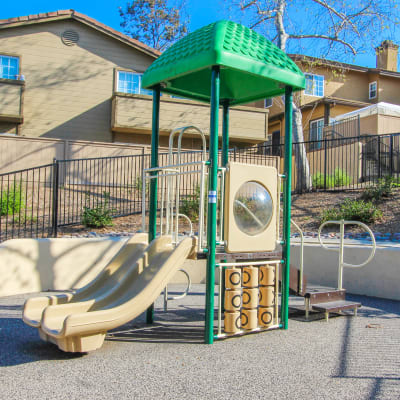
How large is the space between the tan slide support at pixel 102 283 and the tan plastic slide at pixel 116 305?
0.09m

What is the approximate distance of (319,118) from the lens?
2330cm

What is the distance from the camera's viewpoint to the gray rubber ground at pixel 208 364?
10.9ft

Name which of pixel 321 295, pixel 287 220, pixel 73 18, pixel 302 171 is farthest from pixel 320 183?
pixel 73 18

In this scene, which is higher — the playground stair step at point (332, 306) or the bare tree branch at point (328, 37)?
the bare tree branch at point (328, 37)

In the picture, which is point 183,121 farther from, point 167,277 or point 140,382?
point 140,382

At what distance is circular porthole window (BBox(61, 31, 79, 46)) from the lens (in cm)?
1741

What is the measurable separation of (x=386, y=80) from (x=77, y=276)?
78.1ft

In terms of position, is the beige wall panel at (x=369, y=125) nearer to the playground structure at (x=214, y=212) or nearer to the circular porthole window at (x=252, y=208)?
the playground structure at (x=214, y=212)

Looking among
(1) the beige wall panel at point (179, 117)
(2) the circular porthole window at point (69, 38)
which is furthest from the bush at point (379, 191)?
(2) the circular porthole window at point (69, 38)

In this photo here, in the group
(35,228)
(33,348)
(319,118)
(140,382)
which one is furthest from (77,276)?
(319,118)

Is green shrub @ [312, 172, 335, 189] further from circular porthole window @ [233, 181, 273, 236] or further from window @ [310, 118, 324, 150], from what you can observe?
circular porthole window @ [233, 181, 273, 236]

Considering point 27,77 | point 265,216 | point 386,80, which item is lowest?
point 265,216

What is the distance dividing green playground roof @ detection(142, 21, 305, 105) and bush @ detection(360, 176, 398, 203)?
6.44 meters

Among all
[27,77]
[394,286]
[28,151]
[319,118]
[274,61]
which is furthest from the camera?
[319,118]
